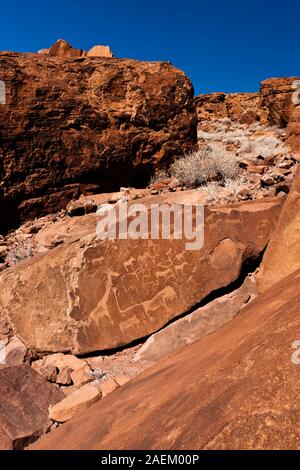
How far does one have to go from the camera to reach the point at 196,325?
3504 millimetres

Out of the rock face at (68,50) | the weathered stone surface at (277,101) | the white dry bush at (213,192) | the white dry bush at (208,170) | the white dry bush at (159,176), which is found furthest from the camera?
the weathered stone surface at (277,101)

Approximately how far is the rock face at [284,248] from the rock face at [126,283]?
0.19 metres

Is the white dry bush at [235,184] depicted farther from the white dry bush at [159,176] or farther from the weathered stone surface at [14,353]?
the weathered stone surface at [14,353]

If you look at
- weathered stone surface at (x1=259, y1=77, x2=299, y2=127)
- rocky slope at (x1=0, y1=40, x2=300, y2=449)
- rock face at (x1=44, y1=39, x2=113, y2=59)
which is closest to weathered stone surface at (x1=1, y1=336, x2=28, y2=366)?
rocky slope at (x1=0, y1=40, x2=300, y2=449)

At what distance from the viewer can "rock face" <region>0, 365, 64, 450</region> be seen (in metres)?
2.61

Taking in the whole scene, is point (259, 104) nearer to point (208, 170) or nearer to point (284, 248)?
point (208, 170)

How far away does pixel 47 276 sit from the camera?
159 inches

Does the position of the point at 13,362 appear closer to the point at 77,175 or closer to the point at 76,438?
the point at 76,438

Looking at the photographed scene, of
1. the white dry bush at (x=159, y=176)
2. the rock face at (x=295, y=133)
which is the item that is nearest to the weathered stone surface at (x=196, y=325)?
the white dry bush at (x=159, y=176)

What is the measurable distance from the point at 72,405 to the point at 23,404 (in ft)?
1.24

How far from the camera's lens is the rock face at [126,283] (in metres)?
3.67

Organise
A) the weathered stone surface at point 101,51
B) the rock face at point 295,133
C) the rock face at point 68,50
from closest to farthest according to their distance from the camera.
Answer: the rock face at point 295,133 < the rock face at point 68,50 < the weathered stone surface at point 101,51

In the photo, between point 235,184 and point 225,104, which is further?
point 225,104

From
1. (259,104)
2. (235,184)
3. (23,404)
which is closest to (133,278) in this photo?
(23,404)
